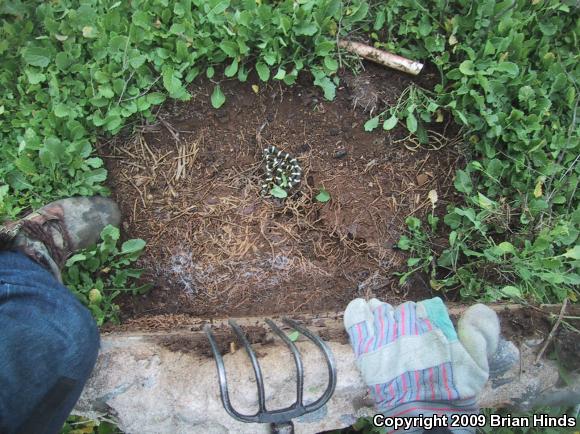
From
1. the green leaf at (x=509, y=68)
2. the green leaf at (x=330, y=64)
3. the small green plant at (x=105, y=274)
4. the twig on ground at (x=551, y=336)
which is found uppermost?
the green leaf at (x=509, y=68)

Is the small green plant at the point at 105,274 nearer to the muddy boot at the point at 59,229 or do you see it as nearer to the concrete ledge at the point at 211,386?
the muddy boot at the point at 59,229

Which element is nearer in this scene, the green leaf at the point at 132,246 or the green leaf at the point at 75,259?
the green leaf at the point at 75,259

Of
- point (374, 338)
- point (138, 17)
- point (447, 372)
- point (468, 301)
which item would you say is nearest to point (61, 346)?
point (374, 338)

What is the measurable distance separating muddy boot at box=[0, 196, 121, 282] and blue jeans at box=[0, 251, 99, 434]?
0.52 ft

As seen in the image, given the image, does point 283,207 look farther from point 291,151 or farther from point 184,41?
point 184,41

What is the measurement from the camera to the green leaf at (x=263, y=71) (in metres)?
2.50

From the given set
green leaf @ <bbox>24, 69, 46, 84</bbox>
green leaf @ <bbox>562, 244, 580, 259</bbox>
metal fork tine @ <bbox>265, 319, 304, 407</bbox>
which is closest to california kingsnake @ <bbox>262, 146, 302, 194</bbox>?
metal fork tine @ <bbox>265, 319, 304, 407</bbox>

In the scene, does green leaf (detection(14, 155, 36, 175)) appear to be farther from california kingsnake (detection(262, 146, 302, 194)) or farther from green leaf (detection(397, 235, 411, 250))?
green leaf (detection(397, 235, 411, 250))

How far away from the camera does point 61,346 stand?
5.81ft

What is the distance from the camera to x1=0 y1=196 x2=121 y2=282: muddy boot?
2.17 meters

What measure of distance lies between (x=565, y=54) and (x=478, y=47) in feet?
1.57

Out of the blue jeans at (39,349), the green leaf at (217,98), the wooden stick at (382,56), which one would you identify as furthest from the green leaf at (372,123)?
the blue jeans at (39,349)

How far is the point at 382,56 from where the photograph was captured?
265 cm

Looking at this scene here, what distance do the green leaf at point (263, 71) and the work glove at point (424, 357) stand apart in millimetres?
1269
